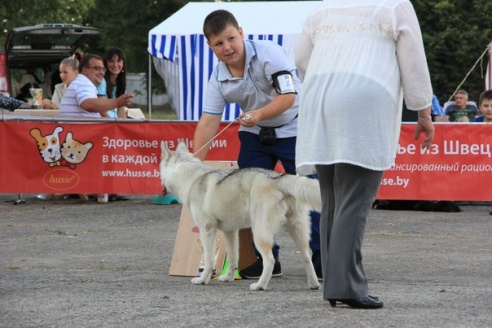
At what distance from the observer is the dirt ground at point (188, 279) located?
5759 millimetres

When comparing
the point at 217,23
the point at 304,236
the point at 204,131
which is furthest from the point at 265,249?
the point at 217,23

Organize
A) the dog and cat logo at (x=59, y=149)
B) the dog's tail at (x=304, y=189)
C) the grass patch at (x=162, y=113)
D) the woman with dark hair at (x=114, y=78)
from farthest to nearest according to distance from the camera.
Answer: the grass patch at (x=162, y=113) < the woman with dark hair at (x=114, y=78) < the dog and cat logo at (x=59, y=149) < the dog's tail at (x=304, y=189)

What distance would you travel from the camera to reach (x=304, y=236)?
7250 mm

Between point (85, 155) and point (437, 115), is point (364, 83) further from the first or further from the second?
point (437, 115)

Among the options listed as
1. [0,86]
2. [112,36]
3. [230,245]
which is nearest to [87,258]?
[230,245]

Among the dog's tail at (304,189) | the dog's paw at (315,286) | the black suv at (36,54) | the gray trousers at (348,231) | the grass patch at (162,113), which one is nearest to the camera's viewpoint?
the gray trousers at (348,231)

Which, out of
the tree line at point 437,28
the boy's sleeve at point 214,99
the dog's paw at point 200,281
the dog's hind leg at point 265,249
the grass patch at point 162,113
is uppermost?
the boy's sleeve at point 214,99

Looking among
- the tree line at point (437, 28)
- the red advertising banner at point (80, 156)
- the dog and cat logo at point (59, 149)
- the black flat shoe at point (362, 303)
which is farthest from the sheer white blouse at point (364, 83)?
the tree line at point (437, 28)

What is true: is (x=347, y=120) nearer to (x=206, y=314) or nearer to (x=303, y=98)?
(x=303, y=98)

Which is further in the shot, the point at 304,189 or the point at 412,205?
the point at 412,205

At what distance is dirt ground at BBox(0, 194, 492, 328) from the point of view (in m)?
5.76

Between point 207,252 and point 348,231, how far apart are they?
1.76m

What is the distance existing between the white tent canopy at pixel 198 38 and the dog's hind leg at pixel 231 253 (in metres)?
9.63

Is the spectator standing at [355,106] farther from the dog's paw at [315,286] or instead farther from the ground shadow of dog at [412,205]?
the ground shadow of dog at [412,205]
